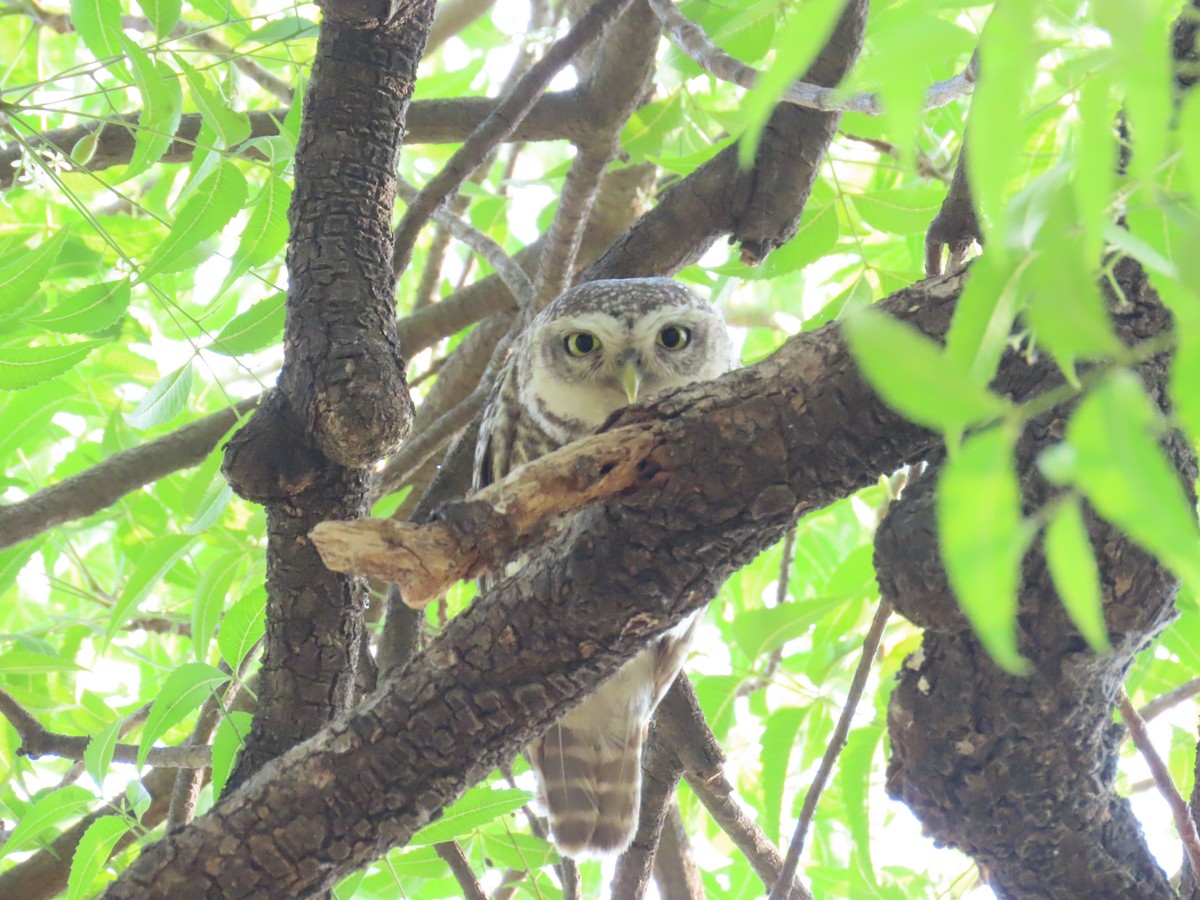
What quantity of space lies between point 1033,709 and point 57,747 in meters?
1.83

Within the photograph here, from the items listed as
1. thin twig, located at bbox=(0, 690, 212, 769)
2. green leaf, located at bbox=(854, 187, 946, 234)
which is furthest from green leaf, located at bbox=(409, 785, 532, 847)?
green leaf, located at bbox=(854, 187, 946, 234)

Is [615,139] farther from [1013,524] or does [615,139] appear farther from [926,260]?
[1013,524]

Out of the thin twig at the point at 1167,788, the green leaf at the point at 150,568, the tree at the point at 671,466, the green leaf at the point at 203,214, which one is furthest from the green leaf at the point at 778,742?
the green leaf at the point at 203,214

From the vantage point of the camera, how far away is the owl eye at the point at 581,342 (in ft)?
9.29

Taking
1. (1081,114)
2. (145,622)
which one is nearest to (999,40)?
(1081,114)

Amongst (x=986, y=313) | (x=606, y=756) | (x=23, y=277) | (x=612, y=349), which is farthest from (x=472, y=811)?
(x=986, y=313)

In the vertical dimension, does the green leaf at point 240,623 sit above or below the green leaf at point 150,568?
below

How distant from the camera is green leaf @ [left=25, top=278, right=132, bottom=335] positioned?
1.76 meters

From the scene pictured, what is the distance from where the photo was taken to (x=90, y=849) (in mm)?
1836

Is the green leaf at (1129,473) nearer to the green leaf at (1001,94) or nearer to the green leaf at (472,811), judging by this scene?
the green leaf at (1001,94)

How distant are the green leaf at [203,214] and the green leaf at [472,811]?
40.3 inches

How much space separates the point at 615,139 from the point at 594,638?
1.84 m

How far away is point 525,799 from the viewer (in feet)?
6.52

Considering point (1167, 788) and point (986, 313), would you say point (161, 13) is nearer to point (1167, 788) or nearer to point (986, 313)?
point (986, 313)
